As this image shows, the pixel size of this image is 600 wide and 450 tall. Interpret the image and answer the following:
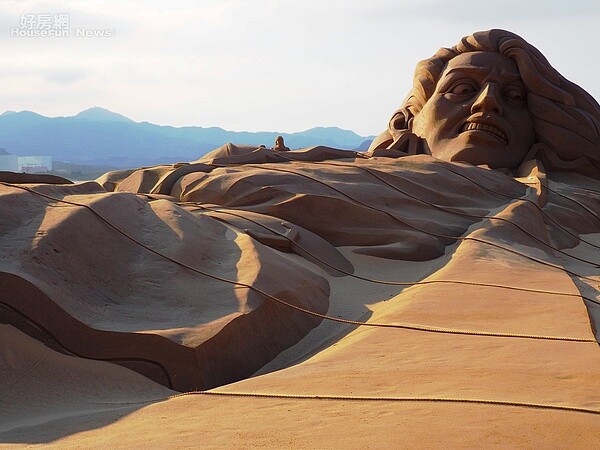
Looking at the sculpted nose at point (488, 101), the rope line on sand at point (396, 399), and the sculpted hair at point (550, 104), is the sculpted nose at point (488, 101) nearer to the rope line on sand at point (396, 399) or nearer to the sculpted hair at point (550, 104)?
the sculpted hair at point (550, 104)

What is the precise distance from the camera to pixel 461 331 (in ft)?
11.8

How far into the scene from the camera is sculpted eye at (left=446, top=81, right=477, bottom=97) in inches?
356

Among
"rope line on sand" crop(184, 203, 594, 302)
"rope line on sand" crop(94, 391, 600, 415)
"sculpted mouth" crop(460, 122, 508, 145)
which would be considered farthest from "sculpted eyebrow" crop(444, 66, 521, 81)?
"rope line on sand" crop(94, 391, 600, 415)

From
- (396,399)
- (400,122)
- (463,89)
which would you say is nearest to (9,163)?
(400,122)

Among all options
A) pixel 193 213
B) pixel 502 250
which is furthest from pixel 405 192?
pixel 193 213

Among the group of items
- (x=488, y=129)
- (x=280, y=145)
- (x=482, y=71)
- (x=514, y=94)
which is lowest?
(x=280, y=145)

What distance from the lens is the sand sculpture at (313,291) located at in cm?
276

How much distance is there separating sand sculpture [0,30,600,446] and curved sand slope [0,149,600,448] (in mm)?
13

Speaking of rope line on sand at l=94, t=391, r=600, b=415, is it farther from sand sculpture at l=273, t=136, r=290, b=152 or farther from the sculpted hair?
the sculpted hair

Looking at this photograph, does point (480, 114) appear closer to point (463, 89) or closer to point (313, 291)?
point (463, 89)

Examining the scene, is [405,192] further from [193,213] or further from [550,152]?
[550,152]

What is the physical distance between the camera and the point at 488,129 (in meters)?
8.99

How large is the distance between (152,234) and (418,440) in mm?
2597

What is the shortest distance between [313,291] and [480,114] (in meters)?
4.92
